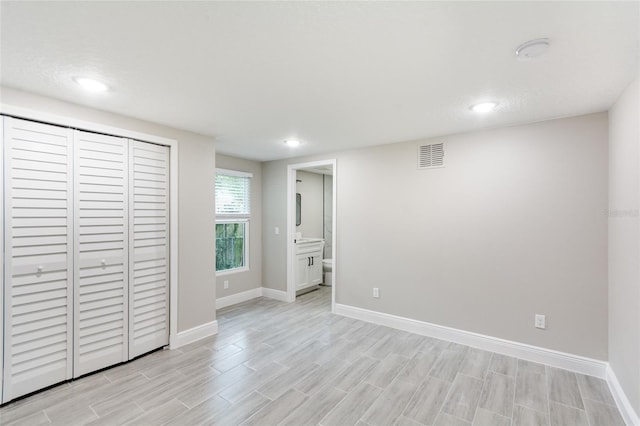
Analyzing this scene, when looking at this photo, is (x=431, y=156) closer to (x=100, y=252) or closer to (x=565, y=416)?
(x=565, y=416)

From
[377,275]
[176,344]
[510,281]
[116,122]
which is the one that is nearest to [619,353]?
[510,281]

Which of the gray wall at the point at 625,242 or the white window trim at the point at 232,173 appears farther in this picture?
the white window trim at the point at 232,173

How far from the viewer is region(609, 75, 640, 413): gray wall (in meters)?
1.91

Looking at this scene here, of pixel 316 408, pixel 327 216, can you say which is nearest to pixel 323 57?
pixel 316 408

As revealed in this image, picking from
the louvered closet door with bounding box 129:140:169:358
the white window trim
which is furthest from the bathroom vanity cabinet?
the louvered closet door with bounding box 129:140:169:358

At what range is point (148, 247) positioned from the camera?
293 centimetres

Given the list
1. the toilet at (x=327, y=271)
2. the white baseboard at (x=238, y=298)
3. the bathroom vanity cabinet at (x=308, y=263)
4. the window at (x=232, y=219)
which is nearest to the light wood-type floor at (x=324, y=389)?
the white baseboard at (x=238, y=298)

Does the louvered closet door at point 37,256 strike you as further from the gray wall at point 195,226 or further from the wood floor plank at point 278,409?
the wood floor plank at point 278,409

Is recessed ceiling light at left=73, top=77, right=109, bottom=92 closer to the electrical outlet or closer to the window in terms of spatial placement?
the window

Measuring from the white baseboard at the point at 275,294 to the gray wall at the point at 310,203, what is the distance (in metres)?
1.31

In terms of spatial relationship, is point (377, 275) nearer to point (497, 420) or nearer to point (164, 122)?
point (497, 420)

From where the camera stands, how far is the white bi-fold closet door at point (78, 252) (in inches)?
85.7

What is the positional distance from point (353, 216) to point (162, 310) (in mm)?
2496

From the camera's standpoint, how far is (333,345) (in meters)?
3.20
